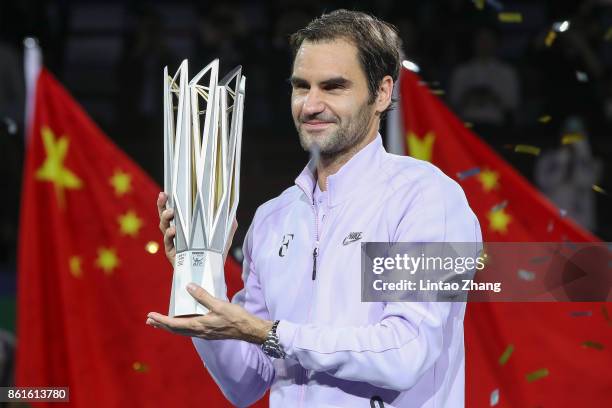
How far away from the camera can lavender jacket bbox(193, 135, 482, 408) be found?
2268 millimetres

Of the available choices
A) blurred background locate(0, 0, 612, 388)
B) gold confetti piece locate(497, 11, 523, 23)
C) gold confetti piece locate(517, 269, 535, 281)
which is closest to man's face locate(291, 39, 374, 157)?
gold confetti piece locate(517, 269, 535, 281)

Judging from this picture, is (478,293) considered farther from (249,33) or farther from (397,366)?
(249,33)

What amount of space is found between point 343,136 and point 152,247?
1509mm

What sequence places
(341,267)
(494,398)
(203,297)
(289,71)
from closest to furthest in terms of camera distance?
(203,297)
(341,267)
(494,398)
(289,71)

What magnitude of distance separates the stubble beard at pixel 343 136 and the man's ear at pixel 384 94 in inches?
1.4

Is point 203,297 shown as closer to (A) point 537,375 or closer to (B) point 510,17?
(A) point 537,375

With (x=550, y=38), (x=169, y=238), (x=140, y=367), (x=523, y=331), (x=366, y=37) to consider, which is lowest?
(x=140, y=367)

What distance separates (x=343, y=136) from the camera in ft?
8.07

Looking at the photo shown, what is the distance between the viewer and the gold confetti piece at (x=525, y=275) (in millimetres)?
3637

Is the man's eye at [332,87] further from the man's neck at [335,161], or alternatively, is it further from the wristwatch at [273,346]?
the wristwatch at [273,346]

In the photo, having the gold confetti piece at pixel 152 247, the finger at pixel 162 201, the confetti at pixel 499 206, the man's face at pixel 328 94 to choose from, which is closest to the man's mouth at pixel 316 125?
the man's face at pixel 328 94

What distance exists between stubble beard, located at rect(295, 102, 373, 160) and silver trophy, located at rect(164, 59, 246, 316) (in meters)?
0.18

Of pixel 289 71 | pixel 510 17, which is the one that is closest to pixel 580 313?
pixel 510 17

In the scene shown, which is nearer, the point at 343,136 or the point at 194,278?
the point at 194,278
